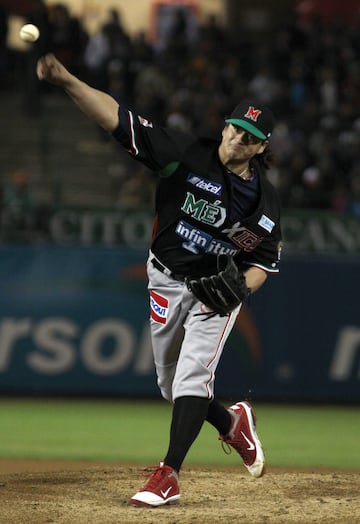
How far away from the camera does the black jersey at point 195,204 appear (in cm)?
534

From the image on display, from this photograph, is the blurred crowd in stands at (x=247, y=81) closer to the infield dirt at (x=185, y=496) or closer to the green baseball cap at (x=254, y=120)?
the infield dirt at (x=185, y=496)

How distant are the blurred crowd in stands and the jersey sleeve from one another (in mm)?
8734

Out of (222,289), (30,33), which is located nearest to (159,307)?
(222,289)

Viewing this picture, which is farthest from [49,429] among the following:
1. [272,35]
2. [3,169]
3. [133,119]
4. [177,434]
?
[272,35]

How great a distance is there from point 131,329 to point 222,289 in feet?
15.2

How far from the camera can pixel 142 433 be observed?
8.51 m

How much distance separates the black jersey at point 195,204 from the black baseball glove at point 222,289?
0.13 meters

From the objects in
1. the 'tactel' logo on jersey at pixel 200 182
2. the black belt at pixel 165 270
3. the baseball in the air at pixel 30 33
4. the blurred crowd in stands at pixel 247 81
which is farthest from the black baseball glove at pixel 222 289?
the blurred crowd in stands at pixel 247 81

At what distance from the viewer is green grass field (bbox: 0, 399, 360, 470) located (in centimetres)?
749

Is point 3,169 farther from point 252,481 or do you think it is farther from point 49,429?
point 252,481

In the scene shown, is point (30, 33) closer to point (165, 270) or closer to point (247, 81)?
point (165, 270)

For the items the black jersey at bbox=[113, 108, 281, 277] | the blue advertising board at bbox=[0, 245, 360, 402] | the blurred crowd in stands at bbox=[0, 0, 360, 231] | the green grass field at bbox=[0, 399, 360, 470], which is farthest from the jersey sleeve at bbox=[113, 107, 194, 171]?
the blurred crowd in stands at bbox=[0, 0, 360, 231]

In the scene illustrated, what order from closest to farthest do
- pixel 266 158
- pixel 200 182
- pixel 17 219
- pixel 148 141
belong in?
pixel 148 141
pixel 200 182
pixel 266 158
pixel 17 219

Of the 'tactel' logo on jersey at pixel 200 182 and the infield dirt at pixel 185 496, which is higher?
the 'tactel' logo on jersey at pixel 200 182
